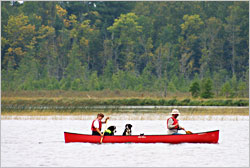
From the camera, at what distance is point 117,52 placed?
97.3 metres

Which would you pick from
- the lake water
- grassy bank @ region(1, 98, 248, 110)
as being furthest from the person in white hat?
grassy bank @ region(1, 98, 248, 110)

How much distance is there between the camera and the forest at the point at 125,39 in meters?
92.6

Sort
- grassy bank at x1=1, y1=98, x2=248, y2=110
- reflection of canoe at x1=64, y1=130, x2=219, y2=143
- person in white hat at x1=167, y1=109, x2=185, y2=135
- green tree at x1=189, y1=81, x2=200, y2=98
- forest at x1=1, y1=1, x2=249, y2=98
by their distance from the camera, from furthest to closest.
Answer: forest at x1=1, y1=1, x2=249, y2=98, green tree at x1=189, y1=81, x2=200, y2=98, grassy bank at x1=1, y1=98, x2=248, y2=110, person in white hat at x1=167, y1=109, x2=185, y2=135, reflection of canoe at x1=64, y1=130, x2=219, y2=143

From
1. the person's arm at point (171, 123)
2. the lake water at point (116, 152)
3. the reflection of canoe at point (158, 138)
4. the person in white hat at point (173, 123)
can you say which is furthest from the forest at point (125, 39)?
the person's arm at point (171, 123)

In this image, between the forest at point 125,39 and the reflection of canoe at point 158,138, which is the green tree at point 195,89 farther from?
the reflection of canoe at point 158,138

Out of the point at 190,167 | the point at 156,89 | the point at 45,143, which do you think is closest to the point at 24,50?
the point at 156,89

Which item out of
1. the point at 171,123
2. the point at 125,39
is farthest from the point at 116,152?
the point at 125,39

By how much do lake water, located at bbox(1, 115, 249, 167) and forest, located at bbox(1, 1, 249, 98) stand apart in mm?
52623

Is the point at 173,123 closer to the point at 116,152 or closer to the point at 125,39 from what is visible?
the point at 116,152

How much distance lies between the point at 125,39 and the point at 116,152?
230 feet

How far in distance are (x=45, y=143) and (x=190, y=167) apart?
33.1 feet

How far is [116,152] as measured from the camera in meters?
25.4

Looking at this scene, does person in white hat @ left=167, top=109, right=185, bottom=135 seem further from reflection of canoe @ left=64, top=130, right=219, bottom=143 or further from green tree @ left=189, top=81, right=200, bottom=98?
green tree @ left=189, top=81, right=200, bottom=98

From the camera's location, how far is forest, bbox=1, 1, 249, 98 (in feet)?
304
